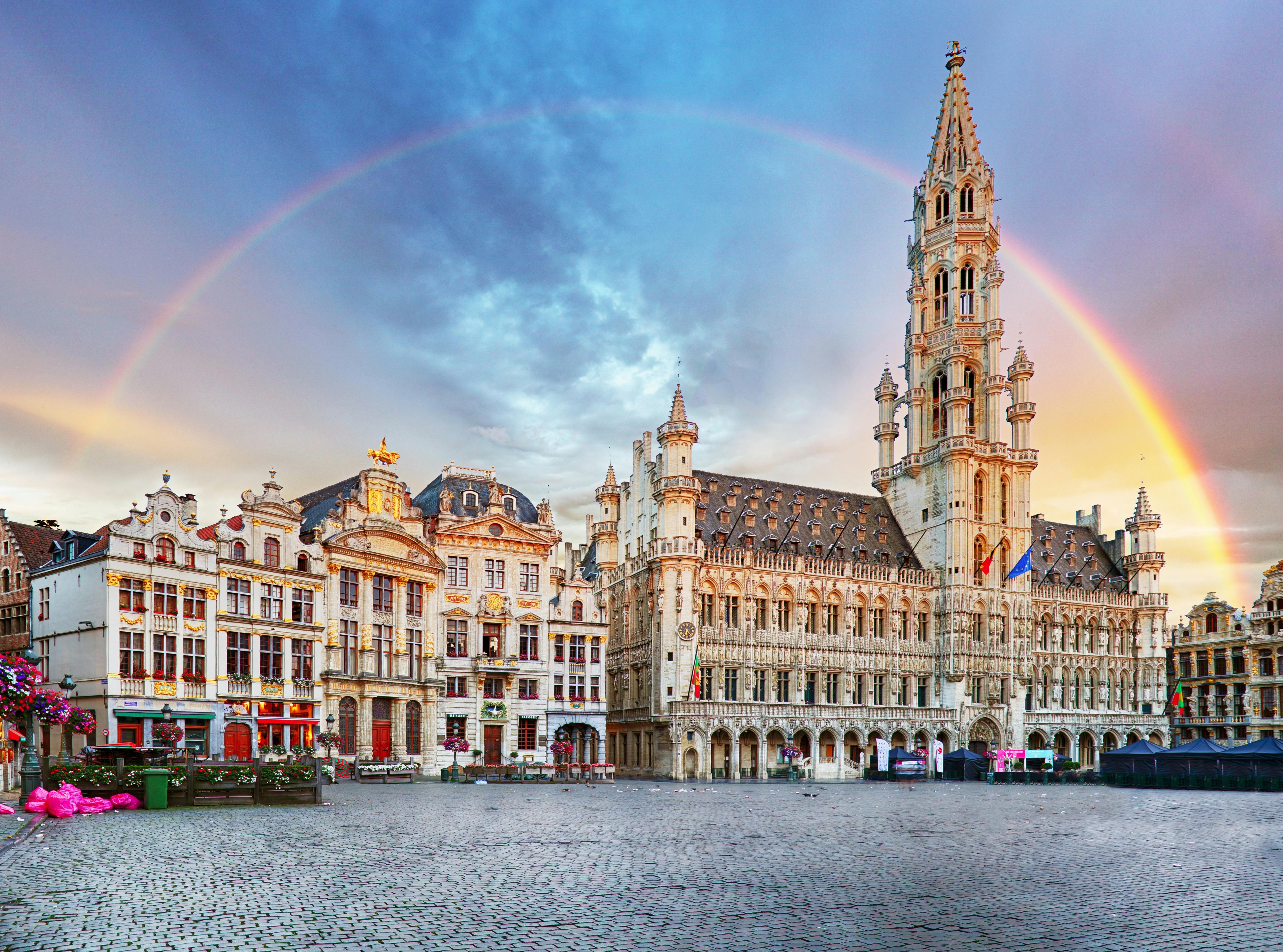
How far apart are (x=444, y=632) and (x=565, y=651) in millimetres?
8492

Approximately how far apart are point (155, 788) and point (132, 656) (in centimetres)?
2249

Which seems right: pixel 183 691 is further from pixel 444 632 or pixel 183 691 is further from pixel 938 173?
pixel 938 173

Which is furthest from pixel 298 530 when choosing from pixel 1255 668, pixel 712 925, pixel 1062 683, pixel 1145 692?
pixel 1255 668

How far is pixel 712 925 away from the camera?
584 inches

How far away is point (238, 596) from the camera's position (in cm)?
5988

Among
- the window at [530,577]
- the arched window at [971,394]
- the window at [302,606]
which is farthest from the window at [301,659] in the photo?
the arched window at [971,394]

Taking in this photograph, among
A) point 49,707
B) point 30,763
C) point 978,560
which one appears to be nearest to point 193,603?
point 30,763

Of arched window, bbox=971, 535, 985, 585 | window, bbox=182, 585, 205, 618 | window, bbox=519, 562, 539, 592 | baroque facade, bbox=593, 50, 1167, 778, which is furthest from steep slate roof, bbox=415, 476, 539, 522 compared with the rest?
arched window, bbox=971, 535, 985, 585

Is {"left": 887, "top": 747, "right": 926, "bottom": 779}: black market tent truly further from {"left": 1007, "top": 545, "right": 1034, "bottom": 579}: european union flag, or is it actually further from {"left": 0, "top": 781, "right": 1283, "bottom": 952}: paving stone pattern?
{"left": 0, "top": 781, "right": 1283, "bottom": 952}: paving stone pattern

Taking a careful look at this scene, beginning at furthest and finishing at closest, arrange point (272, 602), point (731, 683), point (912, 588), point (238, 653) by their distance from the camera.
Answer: point (912, 588) → point (731, 683) → point (272, 602) → point (238, 653)

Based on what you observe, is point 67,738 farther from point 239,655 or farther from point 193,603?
point 239,655

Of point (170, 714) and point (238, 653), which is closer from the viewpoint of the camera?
point (170, 714)

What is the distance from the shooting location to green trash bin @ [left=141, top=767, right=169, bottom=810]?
33.4 meters

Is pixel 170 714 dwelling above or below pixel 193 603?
below
